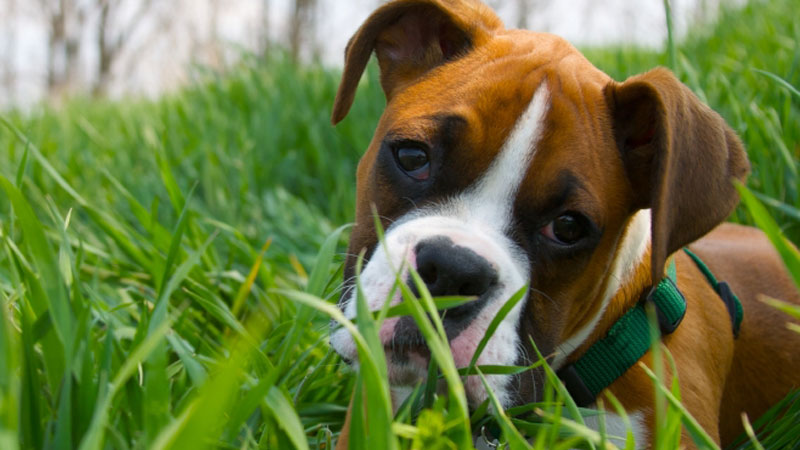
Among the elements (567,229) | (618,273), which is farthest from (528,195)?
(618,273)

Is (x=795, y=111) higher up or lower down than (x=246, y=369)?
lower down

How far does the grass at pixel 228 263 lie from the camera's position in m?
1.79

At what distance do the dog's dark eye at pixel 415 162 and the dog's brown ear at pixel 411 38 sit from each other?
1.65ft

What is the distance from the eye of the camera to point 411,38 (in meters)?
3.00

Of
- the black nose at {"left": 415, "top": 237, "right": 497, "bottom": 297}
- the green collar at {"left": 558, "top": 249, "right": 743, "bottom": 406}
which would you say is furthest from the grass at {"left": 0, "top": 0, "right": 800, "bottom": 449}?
the green collar at {"left": 558, "top": 249, "right": 743, "bottom": 406}

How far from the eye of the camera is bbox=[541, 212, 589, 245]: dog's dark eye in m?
2.39

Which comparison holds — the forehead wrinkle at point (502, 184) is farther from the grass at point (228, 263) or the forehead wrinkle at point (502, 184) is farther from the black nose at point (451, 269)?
the grass at point (228, 263)

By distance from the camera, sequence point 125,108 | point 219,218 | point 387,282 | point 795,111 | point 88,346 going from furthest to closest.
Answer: point 125,108 → point 219,218 → point 795,111 → point 387,282 → point 88,346

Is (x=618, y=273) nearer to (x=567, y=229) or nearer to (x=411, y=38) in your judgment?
(x=567, y=229)

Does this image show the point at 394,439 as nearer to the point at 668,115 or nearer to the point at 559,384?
the point at 559,384

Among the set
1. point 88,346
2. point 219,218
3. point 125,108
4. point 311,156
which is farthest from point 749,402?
point 125,108

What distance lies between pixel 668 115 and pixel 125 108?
741cm

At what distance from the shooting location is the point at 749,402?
298cm

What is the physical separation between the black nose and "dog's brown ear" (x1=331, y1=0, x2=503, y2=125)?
924mm
